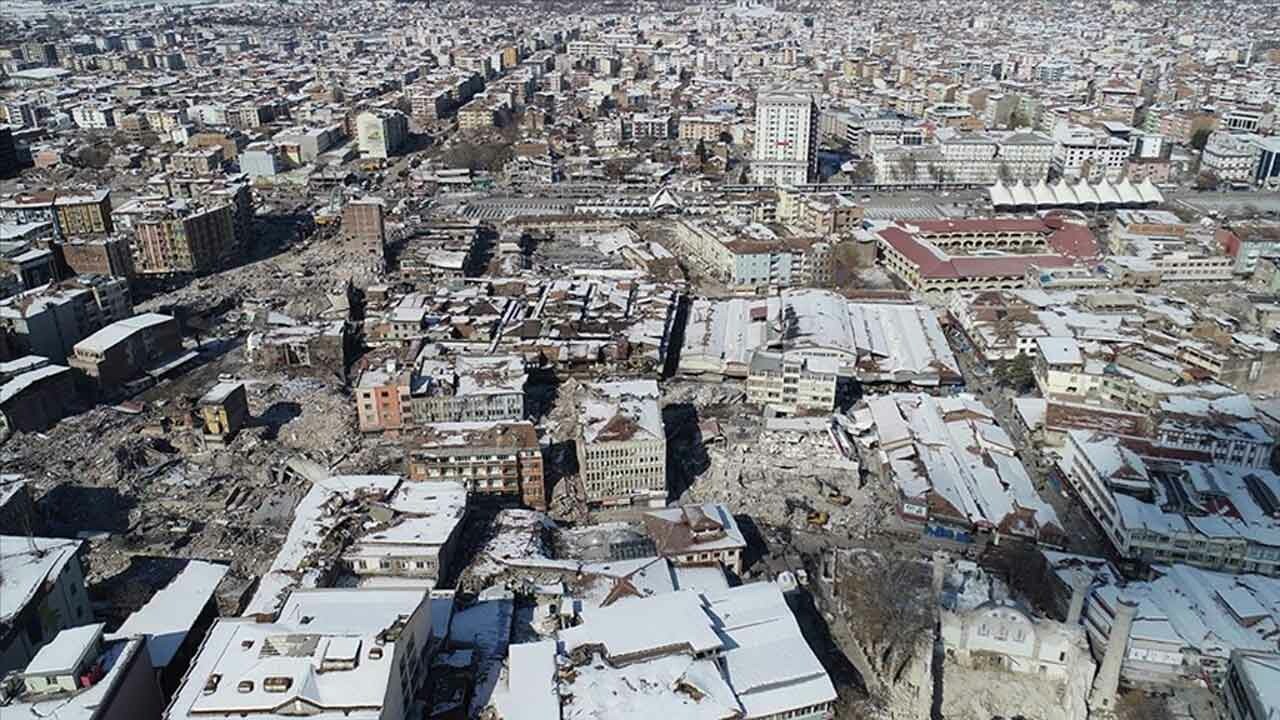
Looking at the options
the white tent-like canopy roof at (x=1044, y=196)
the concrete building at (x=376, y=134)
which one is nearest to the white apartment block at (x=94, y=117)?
the concrete building at (x=376, y=134)

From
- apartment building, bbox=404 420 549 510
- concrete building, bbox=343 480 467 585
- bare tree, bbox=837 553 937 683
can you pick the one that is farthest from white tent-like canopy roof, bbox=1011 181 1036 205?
concrete building, bbox=343 480 467 585

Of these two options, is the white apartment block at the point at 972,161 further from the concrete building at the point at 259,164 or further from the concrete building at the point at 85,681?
the concrete building at the point at 85,681

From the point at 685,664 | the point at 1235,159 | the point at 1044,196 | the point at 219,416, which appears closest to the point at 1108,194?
the point at 1044,196

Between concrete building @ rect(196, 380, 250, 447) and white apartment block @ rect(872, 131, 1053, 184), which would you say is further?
white apartment block @ rect(872, 131, 1053, 184)

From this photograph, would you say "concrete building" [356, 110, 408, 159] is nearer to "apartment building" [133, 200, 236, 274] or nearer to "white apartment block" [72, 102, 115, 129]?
"apartment building" [133, 200, 236, 274]

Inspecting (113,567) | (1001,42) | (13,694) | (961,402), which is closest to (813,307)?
(961,402)
